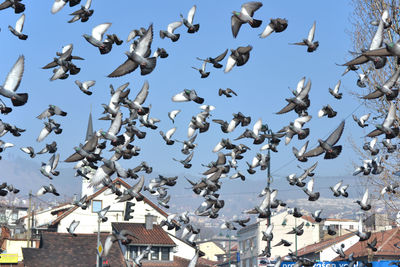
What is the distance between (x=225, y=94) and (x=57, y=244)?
147ft

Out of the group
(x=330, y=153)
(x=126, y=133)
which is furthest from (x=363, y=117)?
(x=126, y=133)

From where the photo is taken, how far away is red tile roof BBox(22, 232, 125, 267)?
197 ft

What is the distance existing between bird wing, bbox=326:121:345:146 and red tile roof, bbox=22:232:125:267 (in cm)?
4436

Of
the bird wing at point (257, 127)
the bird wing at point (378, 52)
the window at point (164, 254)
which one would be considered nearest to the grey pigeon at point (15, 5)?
the bird wing at point (257, 127)

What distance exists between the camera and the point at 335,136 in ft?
61.7

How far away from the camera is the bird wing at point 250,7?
60.5 feet

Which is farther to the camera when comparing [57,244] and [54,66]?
[57,244]

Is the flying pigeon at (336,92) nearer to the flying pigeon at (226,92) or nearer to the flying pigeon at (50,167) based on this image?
the flying pigeon at (226,92)

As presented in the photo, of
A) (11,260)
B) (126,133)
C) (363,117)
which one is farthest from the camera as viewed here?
(11,260)

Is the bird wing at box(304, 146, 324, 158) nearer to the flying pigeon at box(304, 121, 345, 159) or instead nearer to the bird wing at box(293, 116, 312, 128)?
the flying pigeon at box(304, 121, 345, 159)

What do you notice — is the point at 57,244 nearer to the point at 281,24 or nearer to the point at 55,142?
the point at 55,142

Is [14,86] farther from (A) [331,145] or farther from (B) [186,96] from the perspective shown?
(A) [331,145]

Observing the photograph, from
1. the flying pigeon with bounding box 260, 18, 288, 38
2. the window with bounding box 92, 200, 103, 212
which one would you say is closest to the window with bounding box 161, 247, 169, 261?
the window with bounding box 92, 200, 103, 212

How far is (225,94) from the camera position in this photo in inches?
877
